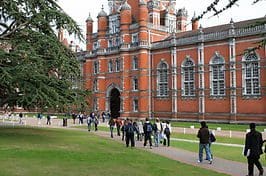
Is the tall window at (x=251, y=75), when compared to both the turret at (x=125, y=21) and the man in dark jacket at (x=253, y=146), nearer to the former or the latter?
the turret at (x=125, y=21)

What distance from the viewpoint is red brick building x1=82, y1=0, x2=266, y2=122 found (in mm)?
45000

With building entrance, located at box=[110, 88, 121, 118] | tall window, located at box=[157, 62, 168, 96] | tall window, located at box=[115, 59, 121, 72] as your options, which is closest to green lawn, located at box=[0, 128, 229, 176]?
tall window, located at box=[157, 62, 168, 96]

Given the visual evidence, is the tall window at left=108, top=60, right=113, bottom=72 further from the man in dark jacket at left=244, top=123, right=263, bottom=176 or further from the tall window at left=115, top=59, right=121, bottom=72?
the man in dark jacket at left=244, top=123, right=263, bottom=176

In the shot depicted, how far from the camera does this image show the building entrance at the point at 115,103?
61781 millimetres

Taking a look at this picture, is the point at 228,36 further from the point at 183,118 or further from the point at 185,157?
the point at 185,157

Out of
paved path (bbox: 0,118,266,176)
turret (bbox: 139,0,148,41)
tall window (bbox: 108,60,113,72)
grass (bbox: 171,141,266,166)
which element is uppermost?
turret (bbox: 139,0,148,41)

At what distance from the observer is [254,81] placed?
4422cm

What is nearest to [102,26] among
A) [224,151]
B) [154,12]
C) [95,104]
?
[154,12]

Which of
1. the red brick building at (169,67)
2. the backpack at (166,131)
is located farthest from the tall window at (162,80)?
the backpack at (166,131)

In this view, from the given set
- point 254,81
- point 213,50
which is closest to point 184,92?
point 213,50

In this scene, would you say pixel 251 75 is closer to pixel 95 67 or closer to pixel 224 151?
pixel 224 151

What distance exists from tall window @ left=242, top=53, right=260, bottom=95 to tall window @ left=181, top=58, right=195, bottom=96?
7.80m

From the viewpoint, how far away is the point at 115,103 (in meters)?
62.3

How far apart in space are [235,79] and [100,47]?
2544 cm
